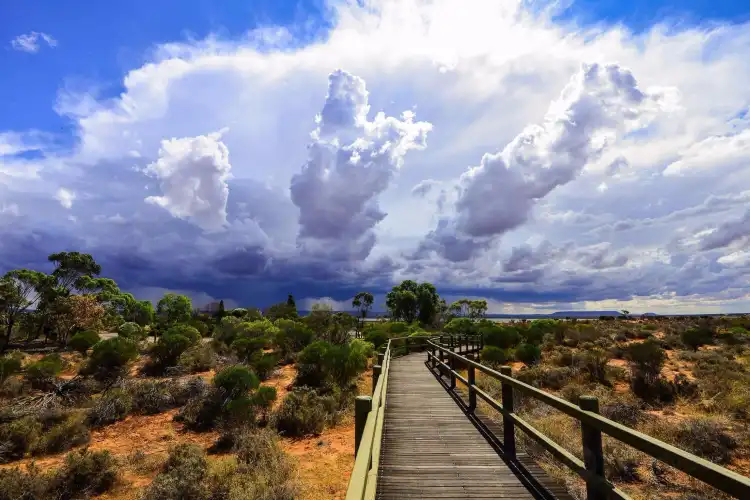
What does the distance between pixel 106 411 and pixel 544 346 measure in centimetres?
2599

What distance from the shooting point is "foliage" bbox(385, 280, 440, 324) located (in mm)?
69312

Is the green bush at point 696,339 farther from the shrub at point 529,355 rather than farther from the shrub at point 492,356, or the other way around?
the shrub at point 492,356

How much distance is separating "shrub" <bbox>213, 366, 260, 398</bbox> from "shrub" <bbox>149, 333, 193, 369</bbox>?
28.2 ft

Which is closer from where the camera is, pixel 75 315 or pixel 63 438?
pixel 63 438

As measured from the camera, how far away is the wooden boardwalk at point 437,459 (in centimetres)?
487

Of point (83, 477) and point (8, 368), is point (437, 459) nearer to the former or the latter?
point (83, 477)

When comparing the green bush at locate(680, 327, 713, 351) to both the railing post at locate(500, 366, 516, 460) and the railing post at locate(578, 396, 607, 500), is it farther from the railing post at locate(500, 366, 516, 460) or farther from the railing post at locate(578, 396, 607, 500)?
the railing post at locate(578, 396, 607, 500)

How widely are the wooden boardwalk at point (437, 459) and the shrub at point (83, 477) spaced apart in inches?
260

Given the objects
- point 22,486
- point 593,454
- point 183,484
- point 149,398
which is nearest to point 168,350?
point 149,398

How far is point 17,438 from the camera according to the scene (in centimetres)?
1127

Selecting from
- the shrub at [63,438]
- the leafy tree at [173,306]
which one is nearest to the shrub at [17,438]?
the shrub at [63,438]

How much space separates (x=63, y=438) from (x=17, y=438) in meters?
1.09

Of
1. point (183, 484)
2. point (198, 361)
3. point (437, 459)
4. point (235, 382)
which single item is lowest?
point (183, 484)

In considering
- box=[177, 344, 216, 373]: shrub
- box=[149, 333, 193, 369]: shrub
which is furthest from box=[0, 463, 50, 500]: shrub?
box=[149, 333, 193, 369]: shrub
